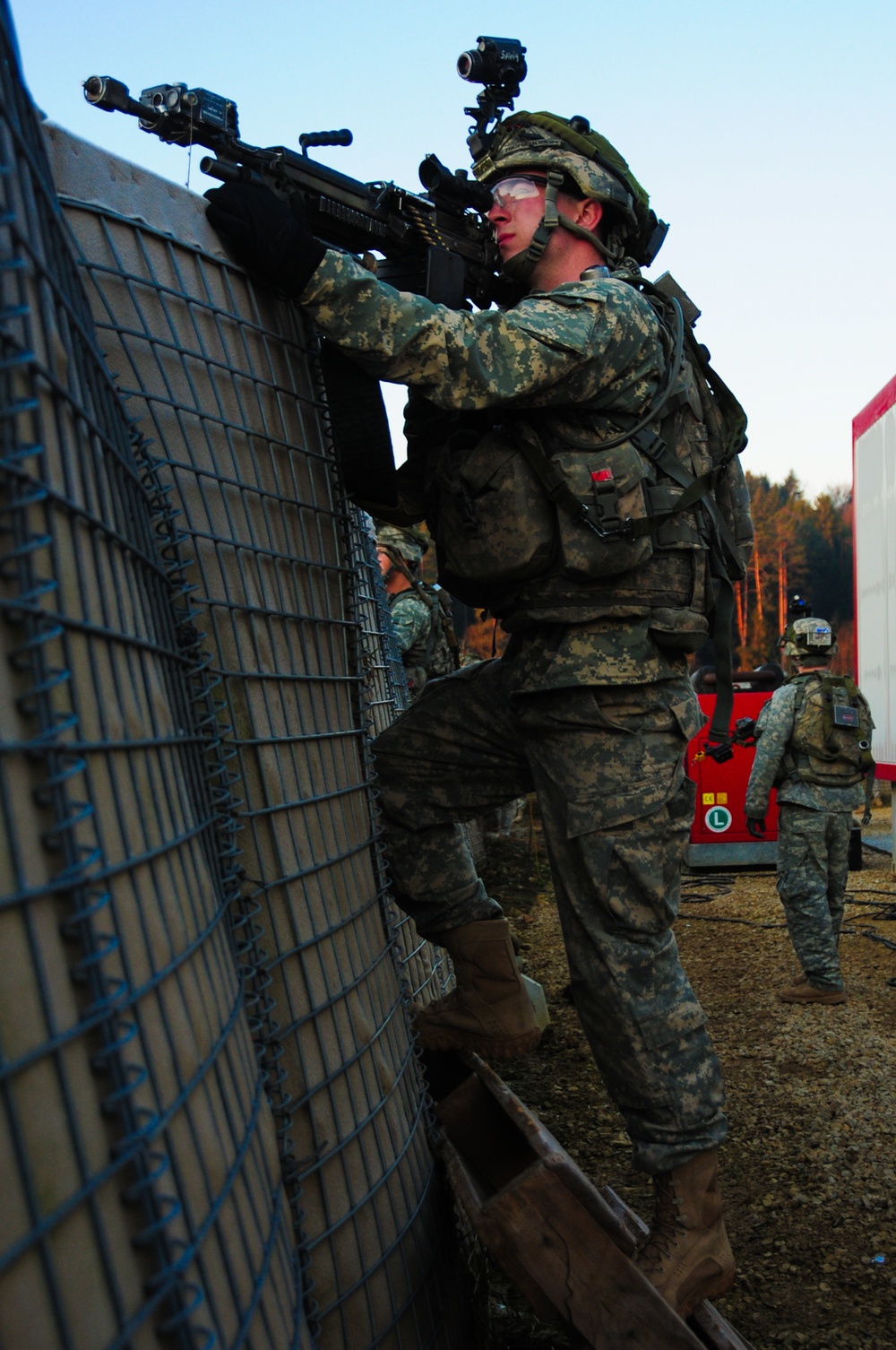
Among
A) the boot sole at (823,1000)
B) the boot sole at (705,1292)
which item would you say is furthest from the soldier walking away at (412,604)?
the boot sole at (705,1292)

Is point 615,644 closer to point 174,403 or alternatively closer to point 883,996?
point 174,403

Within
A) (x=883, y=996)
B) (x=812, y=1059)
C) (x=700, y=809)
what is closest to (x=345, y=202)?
(x=812, y=1059)

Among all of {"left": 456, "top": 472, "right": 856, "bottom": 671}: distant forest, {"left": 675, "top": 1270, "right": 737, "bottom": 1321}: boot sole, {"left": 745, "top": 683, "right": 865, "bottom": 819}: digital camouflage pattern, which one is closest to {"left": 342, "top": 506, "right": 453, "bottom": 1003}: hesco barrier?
{"left": 675, "top": 1270, "right": 737, "bottom": 1321}: boot sole

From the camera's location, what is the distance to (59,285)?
1295 millimetres

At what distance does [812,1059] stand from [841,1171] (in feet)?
4.06

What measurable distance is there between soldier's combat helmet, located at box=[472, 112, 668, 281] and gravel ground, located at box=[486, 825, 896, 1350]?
7.97 ft

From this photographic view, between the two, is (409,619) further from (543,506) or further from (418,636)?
(543,506)

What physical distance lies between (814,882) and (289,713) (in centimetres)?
444

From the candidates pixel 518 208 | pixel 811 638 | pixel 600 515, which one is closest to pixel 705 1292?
pixel 600 515

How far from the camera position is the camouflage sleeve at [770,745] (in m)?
6.18

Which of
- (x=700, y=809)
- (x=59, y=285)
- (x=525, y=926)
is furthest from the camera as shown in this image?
(x=700, y=809)

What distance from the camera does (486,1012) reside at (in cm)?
250

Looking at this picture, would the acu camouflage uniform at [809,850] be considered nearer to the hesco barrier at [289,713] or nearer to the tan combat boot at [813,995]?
the tan combat boot at [813,995]

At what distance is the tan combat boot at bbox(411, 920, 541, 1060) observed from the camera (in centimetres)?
250
